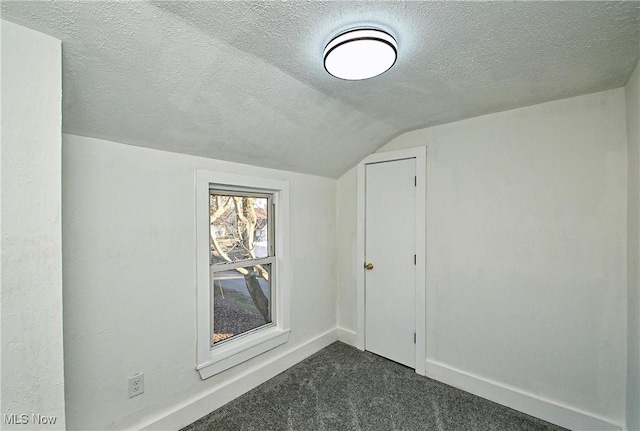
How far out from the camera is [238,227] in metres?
2.34

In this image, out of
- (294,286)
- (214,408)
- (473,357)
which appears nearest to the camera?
(214,408)

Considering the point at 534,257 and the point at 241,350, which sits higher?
the point at 534,257

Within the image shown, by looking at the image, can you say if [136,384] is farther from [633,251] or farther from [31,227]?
[633,251]

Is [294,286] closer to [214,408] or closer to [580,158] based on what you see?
[214,408]

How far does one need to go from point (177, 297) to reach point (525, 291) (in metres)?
2.48

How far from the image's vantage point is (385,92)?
1.82 metres

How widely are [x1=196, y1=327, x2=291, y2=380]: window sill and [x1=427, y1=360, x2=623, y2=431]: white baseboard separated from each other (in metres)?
1.38

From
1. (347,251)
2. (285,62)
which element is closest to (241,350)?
(347,251)

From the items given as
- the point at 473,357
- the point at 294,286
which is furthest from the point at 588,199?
the point at 294,286

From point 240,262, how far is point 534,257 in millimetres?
2242

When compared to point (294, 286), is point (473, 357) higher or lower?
lower

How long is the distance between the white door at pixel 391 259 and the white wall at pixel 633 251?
1.34m

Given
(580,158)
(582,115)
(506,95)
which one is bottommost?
(580,158)

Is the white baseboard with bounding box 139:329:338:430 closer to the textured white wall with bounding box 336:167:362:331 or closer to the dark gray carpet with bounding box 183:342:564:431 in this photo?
the dark gray carpet with bounding box 183:342:564:431
